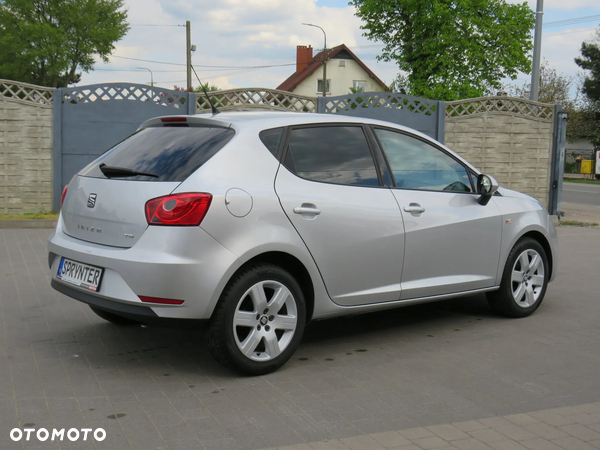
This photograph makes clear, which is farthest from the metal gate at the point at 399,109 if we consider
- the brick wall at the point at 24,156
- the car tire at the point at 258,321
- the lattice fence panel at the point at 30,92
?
the car tire at the point at 258,321

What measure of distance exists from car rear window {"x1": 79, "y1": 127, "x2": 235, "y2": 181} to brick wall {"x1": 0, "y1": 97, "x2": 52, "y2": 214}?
335 inches

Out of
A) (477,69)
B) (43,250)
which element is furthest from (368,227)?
(477,69)

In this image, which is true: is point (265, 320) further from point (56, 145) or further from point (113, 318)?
point (56, 145)

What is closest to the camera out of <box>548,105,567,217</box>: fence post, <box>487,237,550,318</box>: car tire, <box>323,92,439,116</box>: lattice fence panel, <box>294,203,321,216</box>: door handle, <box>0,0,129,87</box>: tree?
<box>294,203,321,216</box>: door handle

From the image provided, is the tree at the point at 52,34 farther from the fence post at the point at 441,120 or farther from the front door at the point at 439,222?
the front door at the point at 439,222

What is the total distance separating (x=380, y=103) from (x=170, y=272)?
1130 cm

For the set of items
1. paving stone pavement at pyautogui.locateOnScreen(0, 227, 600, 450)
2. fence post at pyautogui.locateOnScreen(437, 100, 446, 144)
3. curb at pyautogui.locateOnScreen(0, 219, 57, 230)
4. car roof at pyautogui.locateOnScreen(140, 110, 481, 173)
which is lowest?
paving stone pavement at pyautogui.locateOnScreen(0, 227, 600, 450)

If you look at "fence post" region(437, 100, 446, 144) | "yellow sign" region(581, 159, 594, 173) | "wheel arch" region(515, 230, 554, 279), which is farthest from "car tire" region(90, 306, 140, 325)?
"yellow sign" region(581, 159, 594, 173)

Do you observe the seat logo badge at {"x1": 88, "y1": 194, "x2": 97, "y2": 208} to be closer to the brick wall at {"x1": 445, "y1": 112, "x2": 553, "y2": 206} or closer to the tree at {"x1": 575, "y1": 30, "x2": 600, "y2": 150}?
the brick wall at {"x1": 445, "y1": 112, "x2": 553, "y2": 206}

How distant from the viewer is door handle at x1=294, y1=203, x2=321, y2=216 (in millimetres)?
4742

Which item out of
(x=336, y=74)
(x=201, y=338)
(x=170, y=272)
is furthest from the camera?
(x=336, y=74)

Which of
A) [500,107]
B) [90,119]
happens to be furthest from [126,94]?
[500,107]

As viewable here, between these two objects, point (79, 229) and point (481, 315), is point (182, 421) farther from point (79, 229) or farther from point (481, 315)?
point (481, 315)

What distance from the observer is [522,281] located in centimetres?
639
